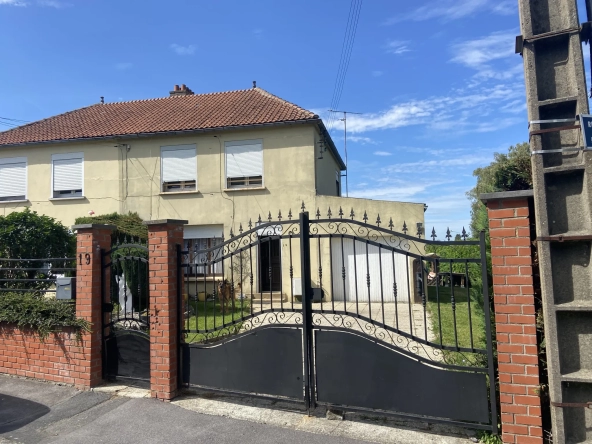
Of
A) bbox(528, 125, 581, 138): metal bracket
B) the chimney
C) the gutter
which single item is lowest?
bbox(528, 125, 581, 138): metal bracket

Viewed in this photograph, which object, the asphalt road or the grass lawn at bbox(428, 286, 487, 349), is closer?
the asphalt road

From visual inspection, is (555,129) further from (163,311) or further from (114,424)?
(114,424)

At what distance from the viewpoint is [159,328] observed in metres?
4.61

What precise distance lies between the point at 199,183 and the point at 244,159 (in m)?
1.92

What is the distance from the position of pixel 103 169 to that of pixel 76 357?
38.9 feet

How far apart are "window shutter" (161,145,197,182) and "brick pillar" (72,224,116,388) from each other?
391 inches

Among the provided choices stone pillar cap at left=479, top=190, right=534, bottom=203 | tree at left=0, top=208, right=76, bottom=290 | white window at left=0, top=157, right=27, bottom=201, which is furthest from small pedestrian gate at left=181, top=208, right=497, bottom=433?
white window at left=0, top=157, right=27, bottom=201

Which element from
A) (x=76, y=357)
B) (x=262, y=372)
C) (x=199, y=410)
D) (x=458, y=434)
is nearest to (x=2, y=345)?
(x=76, y=357)

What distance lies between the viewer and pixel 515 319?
3.31 metres

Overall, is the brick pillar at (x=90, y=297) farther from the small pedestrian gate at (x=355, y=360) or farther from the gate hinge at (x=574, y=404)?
the gate hinge at (x=574, y=404)

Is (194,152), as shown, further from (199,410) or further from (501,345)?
(501,345)

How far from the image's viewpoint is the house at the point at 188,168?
46.4ft

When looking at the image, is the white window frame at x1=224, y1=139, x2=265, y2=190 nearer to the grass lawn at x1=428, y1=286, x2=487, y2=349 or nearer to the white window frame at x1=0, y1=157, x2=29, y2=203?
the grass lawn at x1=428, y1=286, x2=487, y2=349

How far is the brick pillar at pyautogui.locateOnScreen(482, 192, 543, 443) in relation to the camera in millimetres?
3240
